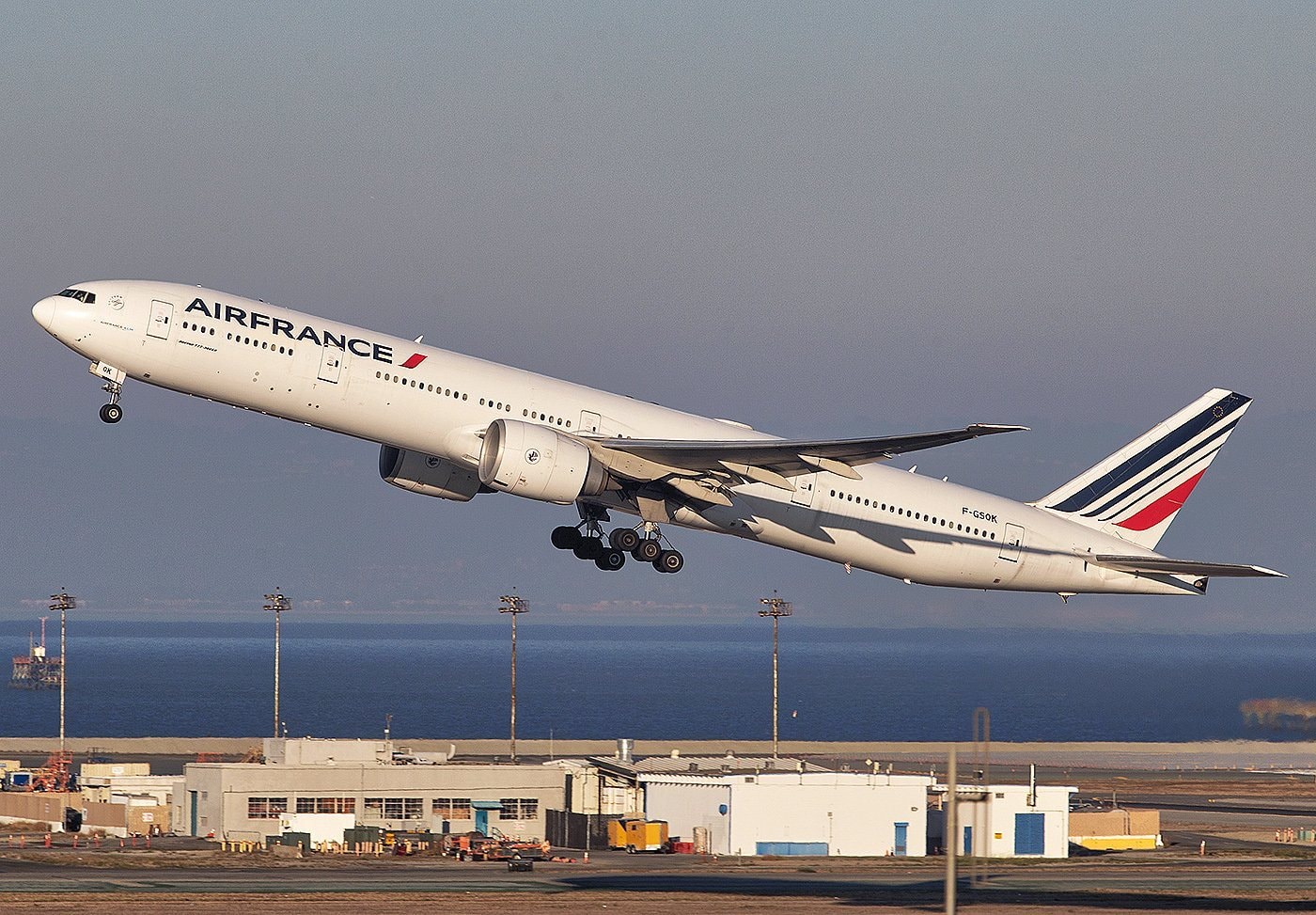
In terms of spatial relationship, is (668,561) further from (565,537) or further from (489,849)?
(489,849)

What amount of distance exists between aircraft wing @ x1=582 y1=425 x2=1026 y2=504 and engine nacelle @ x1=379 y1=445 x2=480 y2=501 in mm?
5873

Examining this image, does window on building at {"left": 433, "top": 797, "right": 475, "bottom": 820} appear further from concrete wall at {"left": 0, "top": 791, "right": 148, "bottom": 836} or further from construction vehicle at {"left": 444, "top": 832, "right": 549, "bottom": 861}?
concrete wall at {"left": 0, "top": 791, "right": 148, "bottom": 836}

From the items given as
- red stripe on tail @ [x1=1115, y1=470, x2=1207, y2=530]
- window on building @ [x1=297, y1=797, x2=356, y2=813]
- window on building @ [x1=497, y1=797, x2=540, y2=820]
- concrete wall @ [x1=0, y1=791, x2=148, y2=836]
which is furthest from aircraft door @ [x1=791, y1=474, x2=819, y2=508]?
concrete wall @ [x1=0, y1=791, x2=148, y2=836]

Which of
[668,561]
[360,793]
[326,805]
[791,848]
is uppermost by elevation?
[668,561]

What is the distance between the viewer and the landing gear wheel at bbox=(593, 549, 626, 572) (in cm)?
6016

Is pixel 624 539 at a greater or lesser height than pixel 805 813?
greater

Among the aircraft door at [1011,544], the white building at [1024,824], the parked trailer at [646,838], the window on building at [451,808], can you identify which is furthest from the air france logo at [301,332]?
the white building at [1024,824]

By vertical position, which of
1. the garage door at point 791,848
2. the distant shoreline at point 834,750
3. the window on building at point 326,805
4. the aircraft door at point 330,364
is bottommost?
the distant shoreline at point 834,750

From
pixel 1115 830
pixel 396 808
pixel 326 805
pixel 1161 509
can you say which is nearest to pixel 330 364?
pixel 1161 509

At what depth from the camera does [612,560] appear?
60.3m

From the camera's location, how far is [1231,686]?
317 ft

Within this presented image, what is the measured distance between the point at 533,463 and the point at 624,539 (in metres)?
7.26

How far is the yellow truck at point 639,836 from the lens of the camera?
7694 centimetres

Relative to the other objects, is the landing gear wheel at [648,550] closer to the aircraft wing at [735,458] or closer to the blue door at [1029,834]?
the aircraft wing at [735,458]
